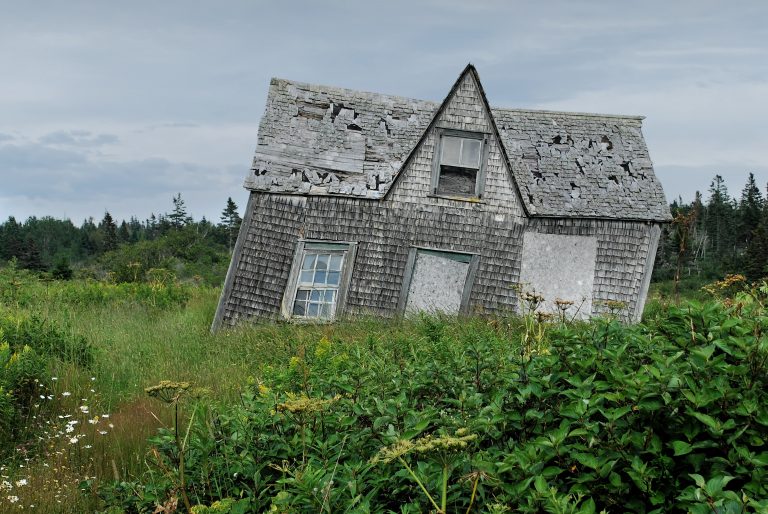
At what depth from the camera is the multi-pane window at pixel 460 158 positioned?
50.7ft

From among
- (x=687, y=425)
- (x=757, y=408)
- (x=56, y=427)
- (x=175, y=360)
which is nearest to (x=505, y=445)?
A: (x=687, y=425)

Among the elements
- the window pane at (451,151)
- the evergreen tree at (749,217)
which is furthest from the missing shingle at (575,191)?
the evergreen tree at (749,217)

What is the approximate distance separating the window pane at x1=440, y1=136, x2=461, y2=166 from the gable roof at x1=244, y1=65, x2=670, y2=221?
24.4 inches

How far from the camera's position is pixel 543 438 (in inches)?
158

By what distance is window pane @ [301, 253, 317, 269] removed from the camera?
14977 millimetres

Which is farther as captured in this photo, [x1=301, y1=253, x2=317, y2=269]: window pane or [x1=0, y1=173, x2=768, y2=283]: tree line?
[x1=0, y1=173, x2=768, y2=283]: tree line

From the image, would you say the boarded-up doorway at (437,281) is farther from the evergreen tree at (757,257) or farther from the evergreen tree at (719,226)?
the evergreen tree at (719,226)

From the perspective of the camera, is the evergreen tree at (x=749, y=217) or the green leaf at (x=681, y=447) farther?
the evergreen tree at (x=749, y=217)

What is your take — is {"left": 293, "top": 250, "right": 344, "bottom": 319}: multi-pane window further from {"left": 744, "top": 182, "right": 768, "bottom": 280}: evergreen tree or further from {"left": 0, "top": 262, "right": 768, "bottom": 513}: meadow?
{"left": 744, "top": 182, "right": 768, "bottom": 280}: evergreen tree

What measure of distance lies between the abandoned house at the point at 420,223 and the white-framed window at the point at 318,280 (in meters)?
0.02

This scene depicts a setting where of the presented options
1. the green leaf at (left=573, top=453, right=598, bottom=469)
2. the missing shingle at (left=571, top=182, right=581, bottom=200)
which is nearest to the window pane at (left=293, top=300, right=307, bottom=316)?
the missing shingle at (left=571, top=182, right=581, bottom=200)

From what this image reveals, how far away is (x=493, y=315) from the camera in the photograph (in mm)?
14562

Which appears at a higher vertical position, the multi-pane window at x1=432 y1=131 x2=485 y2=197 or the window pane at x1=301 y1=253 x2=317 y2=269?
the multi-pane window at x1=432 y1=131 x2=485 y2=197

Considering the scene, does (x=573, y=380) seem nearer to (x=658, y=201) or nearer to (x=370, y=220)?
(x=370, y=220)
